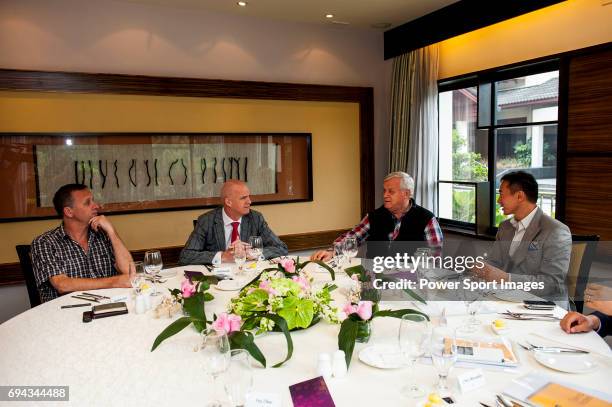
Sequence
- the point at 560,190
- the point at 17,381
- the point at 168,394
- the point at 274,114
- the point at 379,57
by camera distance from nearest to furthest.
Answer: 1. the point at 168,394
2. the point at 17,381
3. the point at 560,190
4. the point at 274,114
5. the point at 379,57

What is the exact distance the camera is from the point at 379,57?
500cm

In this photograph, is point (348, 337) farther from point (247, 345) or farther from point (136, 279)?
point (136, 279)

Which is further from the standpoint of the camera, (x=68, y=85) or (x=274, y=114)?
(x=274, y=114)

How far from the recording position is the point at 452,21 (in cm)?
406

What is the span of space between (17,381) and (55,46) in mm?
3117

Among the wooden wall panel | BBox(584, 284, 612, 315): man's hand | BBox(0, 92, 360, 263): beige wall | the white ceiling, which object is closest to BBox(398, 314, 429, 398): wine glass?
BBox(584, 284, 612, 315): man's hand

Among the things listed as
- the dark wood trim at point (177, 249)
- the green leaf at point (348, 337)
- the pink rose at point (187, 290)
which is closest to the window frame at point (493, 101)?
the dark wood trim at point (177, 249)

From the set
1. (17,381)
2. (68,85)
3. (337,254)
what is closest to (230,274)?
(337,254)

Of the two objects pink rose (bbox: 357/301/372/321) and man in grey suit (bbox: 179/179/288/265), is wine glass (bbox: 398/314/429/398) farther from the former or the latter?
man in grey suit (bbox: 179/179/288/265)

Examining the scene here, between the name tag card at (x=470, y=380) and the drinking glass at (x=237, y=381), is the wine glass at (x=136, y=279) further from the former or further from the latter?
the name tag card at (x=470, y=380)

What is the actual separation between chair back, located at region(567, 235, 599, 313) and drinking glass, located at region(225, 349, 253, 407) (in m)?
2.09

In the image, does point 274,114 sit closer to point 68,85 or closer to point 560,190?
point 68,85

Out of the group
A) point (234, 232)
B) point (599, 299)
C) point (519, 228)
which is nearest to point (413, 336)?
point (599, 299)

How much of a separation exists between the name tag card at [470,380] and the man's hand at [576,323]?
0.58 metres
